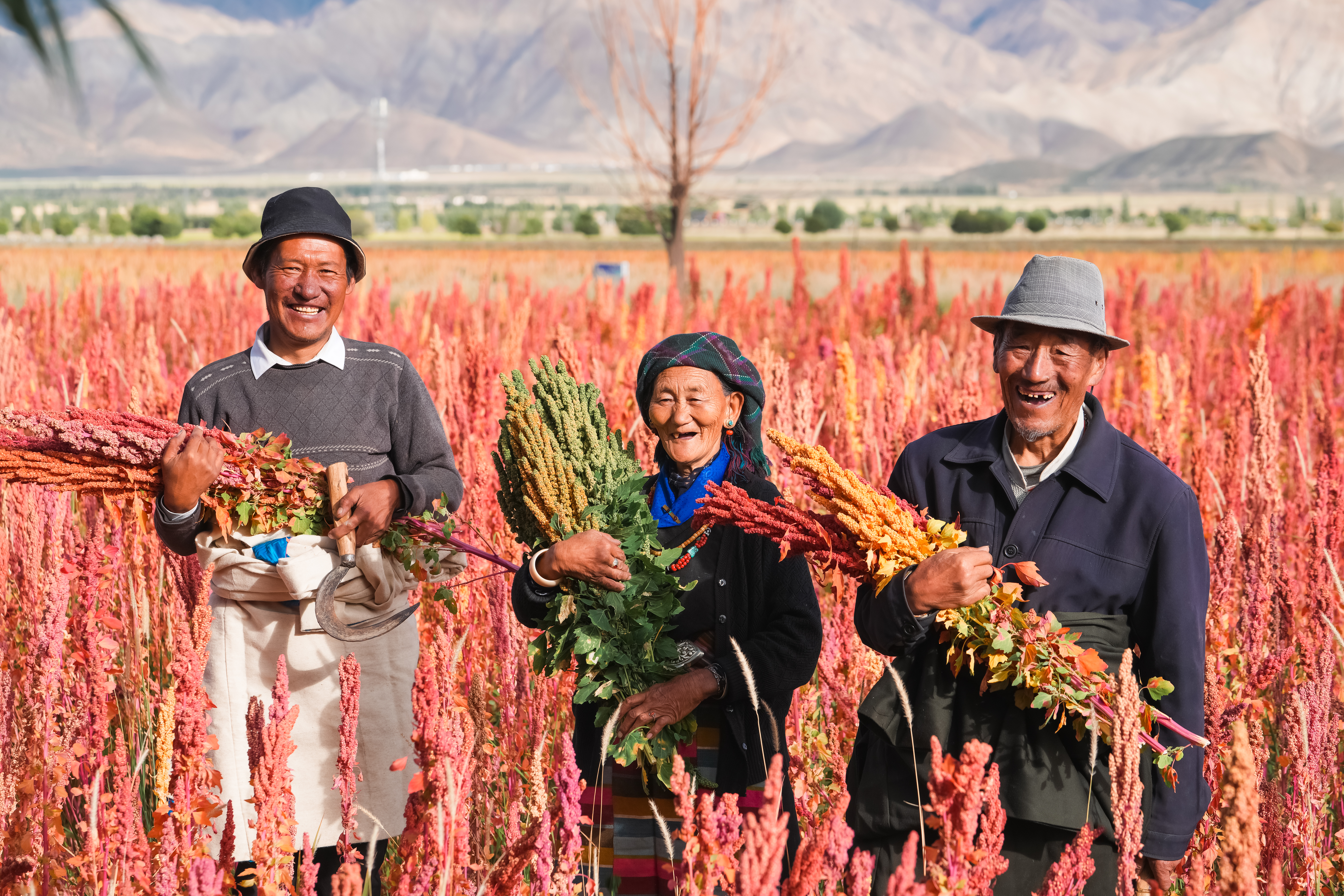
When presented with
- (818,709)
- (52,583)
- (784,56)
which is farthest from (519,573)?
(784,56)

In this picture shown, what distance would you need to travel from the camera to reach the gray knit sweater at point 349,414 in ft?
7.18

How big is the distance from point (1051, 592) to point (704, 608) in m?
0.60

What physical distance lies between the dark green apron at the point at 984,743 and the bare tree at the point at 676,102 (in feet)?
27.9

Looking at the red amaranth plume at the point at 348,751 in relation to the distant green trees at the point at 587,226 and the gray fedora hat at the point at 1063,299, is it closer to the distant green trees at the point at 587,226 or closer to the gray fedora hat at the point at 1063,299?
the gray fedora hat at the point at 1063,299

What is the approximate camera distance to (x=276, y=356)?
87.5 inches

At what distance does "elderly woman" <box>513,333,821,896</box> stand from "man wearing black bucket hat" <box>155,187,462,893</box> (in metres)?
0.34

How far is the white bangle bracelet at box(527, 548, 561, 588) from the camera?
1.91 metres

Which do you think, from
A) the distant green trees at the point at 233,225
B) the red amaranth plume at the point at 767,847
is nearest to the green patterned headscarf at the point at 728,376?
the red amaranth plume at the point at 767,847

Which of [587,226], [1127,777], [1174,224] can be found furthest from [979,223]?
[1127,777]

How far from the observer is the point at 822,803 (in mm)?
2664

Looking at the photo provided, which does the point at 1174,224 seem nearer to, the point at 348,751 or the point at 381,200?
the point at 381,200

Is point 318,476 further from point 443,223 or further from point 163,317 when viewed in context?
point 443,223

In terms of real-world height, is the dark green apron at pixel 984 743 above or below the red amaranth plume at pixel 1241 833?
below

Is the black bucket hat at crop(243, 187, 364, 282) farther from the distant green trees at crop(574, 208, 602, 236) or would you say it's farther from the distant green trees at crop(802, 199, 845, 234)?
the distant green trees at crop(802, 199, 845, 234)
